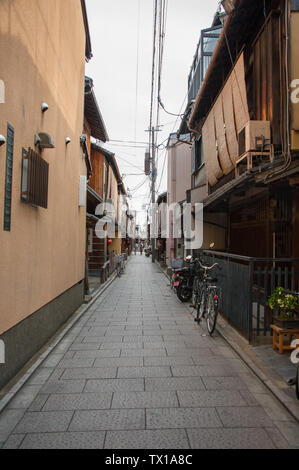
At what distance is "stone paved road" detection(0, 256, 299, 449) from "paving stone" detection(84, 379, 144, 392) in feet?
0.05

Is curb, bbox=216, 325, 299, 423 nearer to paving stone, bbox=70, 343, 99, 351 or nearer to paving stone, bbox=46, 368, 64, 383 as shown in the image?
paving stone, bbox=70, 343, 99, 351

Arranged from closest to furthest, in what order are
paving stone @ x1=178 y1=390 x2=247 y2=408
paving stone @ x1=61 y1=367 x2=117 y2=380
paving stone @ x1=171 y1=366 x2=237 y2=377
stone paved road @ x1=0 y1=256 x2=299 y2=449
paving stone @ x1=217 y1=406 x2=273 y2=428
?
stone paved road @ x1=0 y1=256 x2=299 y2=449 < paving stone @ x1=217 y1=406 x2=273 y2=428 < paving stone @ x1=178 y1=390 x2=247 y2=408 < paving stone @ x1=61 y1=367 x2=117 y2=380 < paving stone @ x1=171 y1=366 x2=237 y2=377

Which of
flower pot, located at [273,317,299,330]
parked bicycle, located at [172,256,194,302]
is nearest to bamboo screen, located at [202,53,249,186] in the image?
parked bicycle, located at [172,256,194,302]

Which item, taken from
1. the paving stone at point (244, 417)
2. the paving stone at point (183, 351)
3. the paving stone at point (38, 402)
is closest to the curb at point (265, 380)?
the paving stone at point (244, 417)

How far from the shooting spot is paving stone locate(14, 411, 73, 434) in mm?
3355

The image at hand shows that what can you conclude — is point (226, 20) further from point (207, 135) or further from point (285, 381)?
point (285, 381)

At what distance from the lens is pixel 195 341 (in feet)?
21.6

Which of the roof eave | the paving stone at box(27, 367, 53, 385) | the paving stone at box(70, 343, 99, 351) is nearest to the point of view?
the paving stone at box(27, 367, 53, 385)

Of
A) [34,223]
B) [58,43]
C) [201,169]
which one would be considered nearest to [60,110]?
[58,43]

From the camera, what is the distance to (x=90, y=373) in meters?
4.89

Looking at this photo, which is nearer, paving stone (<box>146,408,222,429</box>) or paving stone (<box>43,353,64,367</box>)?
paving stone (<box>146,408,222,429</box>)

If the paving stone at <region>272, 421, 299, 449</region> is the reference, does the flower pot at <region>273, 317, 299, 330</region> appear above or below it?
above

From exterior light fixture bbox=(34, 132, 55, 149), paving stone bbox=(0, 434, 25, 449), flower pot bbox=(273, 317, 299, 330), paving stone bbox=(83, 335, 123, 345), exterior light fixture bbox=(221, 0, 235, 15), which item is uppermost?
exterior light fixture bbox=(221, 0, 235, 15)

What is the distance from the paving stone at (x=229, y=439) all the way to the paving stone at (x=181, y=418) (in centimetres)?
13
